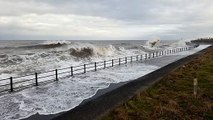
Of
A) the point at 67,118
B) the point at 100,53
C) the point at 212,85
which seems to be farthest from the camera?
the point at 100,53

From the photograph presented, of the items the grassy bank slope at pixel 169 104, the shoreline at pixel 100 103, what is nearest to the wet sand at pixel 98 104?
the shoreline at pixel 100 103

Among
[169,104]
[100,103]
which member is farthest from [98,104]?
[169,104]

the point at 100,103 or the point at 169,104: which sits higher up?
the point at 169,104

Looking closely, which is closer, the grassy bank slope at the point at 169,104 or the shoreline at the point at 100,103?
the grassy bank slope at the point at 169,104

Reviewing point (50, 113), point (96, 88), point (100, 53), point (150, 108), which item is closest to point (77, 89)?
point (96, 88)

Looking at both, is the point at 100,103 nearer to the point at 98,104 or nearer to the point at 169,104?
the point at 98,104

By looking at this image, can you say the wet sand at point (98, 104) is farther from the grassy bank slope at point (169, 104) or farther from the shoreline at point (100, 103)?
the grassy bank slope at point (169, 104)

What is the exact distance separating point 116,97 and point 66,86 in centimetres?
530

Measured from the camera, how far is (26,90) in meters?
16.4

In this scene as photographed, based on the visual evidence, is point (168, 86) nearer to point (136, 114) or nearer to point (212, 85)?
point (212, 85)

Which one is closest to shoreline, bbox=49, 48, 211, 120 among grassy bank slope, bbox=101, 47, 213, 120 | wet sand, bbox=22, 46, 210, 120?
wet sand, bbox=22, 46, 210, 120

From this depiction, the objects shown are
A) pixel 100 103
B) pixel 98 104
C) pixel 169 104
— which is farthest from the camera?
pixel 100 103

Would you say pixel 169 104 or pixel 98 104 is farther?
pixel 98 104

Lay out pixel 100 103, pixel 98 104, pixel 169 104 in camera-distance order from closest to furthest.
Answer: pixel 169 104, pixel 98 104, pixel 100 103
